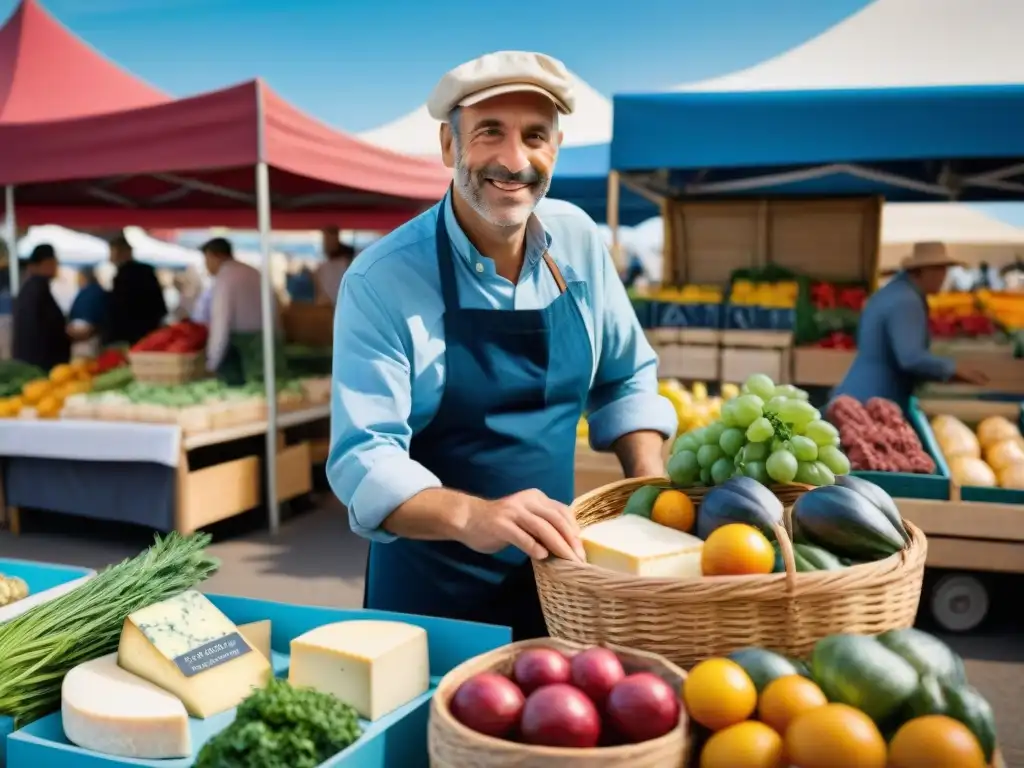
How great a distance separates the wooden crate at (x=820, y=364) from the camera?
8.08m

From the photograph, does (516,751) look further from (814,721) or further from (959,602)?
(959,602)

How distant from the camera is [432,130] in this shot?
12.9 metres

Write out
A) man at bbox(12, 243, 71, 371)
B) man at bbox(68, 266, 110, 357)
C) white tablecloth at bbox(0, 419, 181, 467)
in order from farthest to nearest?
man at bbox(68, 266, 110, 357), man at bbox(12, 243, 71, 371), white tablecloth at bbox(0, 419, 181, 467)

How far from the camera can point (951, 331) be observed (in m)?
8.20

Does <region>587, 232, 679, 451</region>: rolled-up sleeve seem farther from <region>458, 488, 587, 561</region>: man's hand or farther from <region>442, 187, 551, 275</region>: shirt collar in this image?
<region>458, 488, 587, 561</region>: man's hand

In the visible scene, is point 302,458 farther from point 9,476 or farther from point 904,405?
point 904,405

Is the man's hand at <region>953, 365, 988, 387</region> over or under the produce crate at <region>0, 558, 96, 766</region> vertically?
over

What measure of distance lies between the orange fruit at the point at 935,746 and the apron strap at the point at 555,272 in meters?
1.09

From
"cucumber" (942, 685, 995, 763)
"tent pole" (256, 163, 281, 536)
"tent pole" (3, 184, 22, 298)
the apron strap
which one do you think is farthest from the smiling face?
"tent pole" (3, 184, 22, 298)

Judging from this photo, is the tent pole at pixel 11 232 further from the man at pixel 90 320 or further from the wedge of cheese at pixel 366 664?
the wedge of cheese at pixel 366 664

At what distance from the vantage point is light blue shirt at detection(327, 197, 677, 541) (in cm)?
158

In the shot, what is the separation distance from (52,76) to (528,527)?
929 centimetres

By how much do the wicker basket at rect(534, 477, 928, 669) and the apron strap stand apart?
0.73 metres

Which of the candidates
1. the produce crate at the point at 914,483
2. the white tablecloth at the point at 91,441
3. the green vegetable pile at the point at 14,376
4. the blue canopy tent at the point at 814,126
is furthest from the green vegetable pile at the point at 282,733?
the green vegetable pile at the point at 14,376
